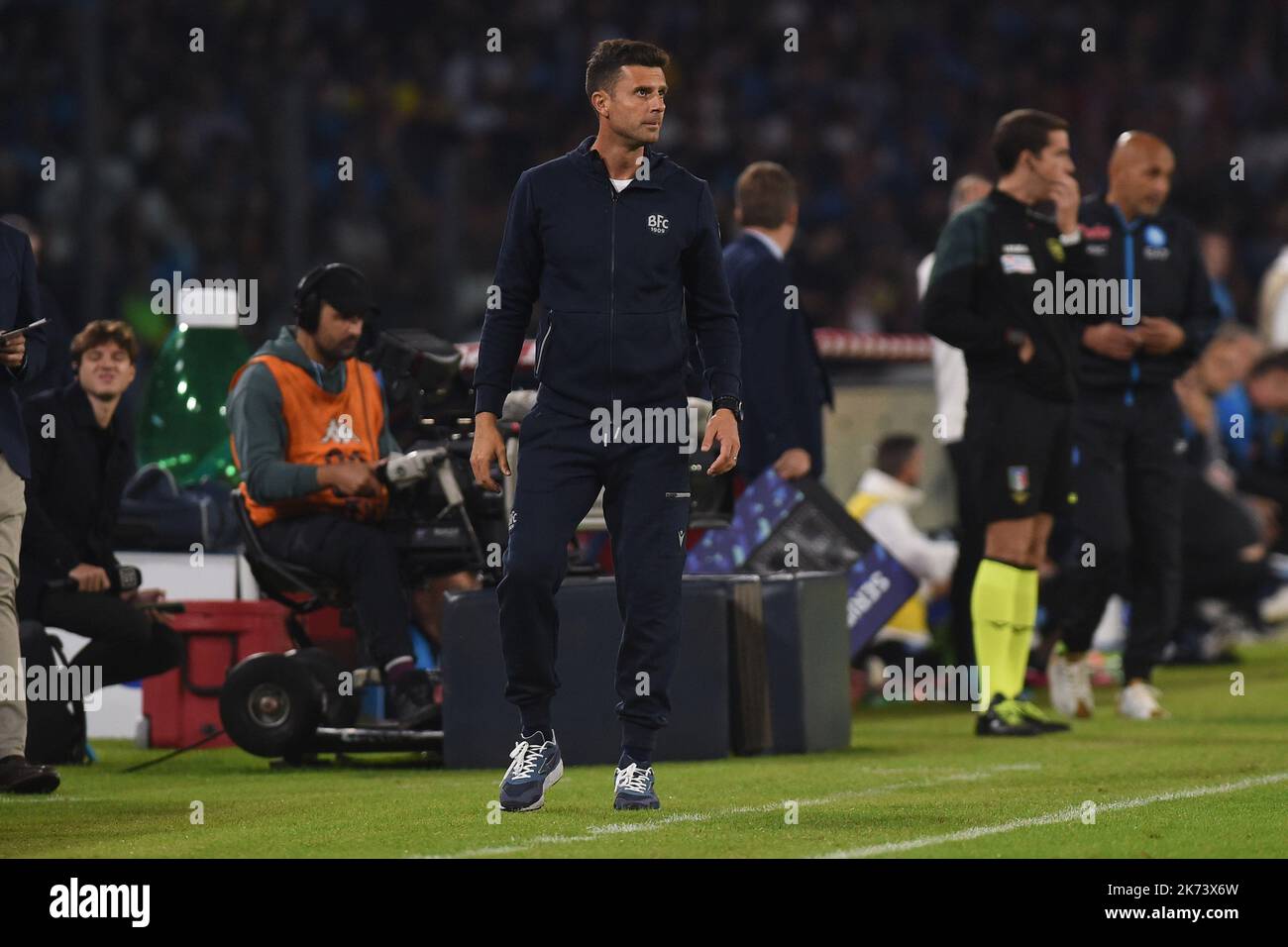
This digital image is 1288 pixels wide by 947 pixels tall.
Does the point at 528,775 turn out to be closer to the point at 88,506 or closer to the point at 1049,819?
the point at 1049,819

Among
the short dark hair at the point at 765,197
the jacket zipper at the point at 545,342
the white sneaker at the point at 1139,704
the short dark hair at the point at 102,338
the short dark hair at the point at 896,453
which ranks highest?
the short dark hair at the point at 765,197

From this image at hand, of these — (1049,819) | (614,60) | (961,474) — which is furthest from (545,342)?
(961,474)

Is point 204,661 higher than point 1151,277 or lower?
lower

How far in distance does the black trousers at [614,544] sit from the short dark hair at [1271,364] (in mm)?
8616

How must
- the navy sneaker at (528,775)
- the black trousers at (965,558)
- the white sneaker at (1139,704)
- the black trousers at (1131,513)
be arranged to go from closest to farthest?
1. the navy sneaker at (528,775)
2. the black trousers at (1131,513)
3. the white sneaker at (1139,704)
4. the black trousers at (965,558)

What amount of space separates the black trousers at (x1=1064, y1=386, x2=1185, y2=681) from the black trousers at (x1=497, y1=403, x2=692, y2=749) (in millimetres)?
3606

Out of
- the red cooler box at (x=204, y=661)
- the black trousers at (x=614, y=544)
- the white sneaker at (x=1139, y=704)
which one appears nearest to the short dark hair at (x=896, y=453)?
the white sneaker at (x=1139, y=704)

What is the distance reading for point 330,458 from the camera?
8.42 m

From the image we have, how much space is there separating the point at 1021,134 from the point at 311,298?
2.66m

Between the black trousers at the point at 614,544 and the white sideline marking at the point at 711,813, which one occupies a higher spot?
the black trousers at the point at 614,544

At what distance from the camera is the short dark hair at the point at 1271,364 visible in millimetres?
13992

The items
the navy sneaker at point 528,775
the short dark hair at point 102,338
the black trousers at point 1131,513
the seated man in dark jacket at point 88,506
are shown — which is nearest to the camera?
the navy sneaker at point 528,775

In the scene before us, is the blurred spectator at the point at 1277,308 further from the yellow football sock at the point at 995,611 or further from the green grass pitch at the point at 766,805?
the yellow football sock at the point at 995,611
